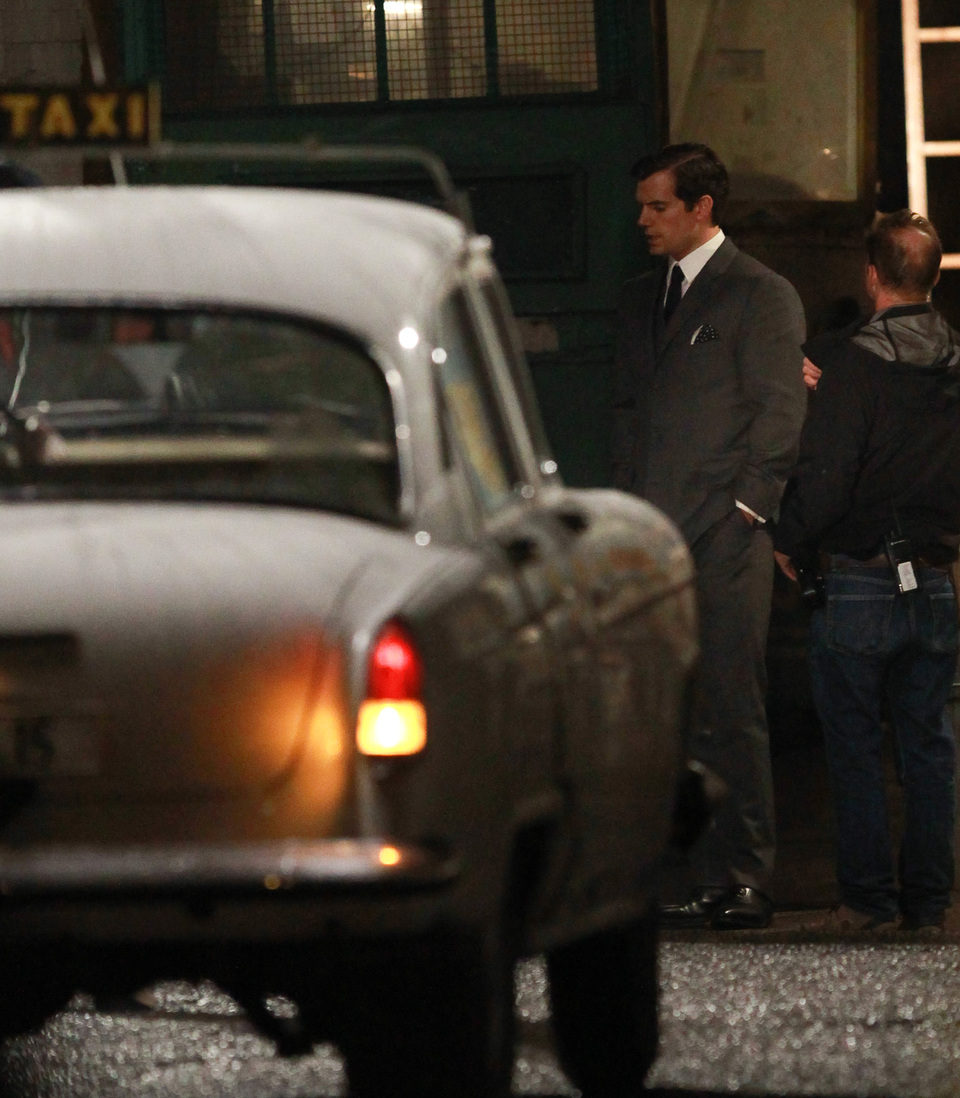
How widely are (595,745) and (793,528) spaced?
11.7 ft

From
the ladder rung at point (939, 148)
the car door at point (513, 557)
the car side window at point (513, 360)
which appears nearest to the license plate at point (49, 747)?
the car door at point (513, 557)

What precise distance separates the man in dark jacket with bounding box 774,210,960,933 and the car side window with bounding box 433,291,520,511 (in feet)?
10.6

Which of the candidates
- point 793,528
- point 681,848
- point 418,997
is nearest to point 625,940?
point 681,848

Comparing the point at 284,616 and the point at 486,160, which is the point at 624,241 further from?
the point at 284,616

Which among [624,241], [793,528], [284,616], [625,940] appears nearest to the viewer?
[284,616]

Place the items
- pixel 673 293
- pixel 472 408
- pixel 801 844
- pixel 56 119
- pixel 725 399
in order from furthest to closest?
1. pixel 801 844
2. pixel 673 293
3. pixel 725 399
4. pixel 56 119
5. pixel 472 408

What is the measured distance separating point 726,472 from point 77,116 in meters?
3.27

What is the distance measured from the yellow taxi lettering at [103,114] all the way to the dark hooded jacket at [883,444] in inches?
126

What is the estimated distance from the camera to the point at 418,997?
15.2 feet

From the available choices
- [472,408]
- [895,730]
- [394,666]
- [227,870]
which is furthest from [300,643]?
[895,730]

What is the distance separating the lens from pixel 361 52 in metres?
12.5

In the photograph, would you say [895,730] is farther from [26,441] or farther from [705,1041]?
[26,441]

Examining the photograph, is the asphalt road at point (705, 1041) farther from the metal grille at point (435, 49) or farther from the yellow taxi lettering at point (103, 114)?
the metal grille at point (435, 49)

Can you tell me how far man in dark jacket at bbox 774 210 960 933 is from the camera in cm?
873
